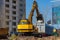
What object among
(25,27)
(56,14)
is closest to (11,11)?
(56,14)

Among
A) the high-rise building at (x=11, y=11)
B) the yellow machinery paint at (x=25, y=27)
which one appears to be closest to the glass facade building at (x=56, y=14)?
the high-rise building at (x=11, y=11)

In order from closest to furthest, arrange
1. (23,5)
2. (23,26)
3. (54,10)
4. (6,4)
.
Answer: (23,26), (54,10), (6,4), (23,5)

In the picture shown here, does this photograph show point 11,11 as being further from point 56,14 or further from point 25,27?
point 25,27

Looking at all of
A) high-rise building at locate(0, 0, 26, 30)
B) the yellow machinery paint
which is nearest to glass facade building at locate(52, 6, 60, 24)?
high-rise building at locate(0, 0, 26, 30)

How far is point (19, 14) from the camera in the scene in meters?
28.3

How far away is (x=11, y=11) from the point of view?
90.0ft

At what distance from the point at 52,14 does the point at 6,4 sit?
702cm

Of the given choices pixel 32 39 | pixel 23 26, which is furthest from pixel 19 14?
pixel 32 39

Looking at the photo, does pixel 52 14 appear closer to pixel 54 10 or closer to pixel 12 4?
pixel 54 10

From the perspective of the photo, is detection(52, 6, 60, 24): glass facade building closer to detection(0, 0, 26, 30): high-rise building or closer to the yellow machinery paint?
detection(0, 0, 26, 30): high-rise building

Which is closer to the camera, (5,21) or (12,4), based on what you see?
(5,21)

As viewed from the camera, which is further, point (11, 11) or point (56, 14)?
point (11, 11)

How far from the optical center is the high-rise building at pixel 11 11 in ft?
84.0

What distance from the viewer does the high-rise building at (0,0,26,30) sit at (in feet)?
84.0
